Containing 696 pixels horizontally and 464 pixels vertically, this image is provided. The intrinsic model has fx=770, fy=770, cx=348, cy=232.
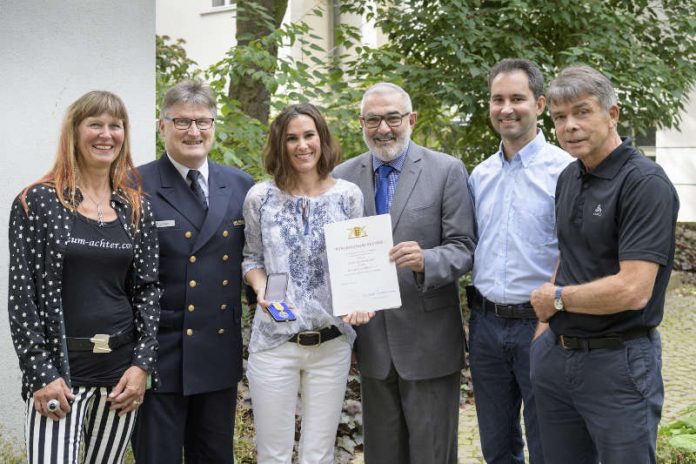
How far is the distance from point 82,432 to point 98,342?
1.27ft

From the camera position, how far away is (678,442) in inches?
202

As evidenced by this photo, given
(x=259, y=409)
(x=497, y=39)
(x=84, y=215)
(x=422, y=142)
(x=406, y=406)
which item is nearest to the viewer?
(x=84, y=215)

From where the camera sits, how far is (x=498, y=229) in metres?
3.90

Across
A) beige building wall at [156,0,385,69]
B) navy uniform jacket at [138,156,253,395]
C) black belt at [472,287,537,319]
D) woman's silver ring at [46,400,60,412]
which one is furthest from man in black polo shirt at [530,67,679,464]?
beige building wall at [156,0,385,69]

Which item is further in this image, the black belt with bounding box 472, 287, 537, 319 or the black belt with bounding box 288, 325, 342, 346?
the black belt with bounding box 472, 287, 537, 319

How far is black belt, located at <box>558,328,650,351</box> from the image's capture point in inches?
121

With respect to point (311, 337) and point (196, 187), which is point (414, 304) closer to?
point (311, 337)

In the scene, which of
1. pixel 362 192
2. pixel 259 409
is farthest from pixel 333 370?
pixel 362 192

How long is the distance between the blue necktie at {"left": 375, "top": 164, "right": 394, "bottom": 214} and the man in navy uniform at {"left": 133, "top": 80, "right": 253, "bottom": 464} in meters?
0.73

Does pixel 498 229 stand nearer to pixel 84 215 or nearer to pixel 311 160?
pixel 311 160

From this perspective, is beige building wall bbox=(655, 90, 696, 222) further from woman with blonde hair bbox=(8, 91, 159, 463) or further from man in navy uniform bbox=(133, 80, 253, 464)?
woman with blonde hair bbox=(8, 91, 159, 463)

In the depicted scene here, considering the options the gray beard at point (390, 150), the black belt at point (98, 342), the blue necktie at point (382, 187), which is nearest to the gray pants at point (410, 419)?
the blue necktie at point (382, 187)

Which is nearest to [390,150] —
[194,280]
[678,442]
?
[194,280]

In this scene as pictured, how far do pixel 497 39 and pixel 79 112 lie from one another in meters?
5.71
